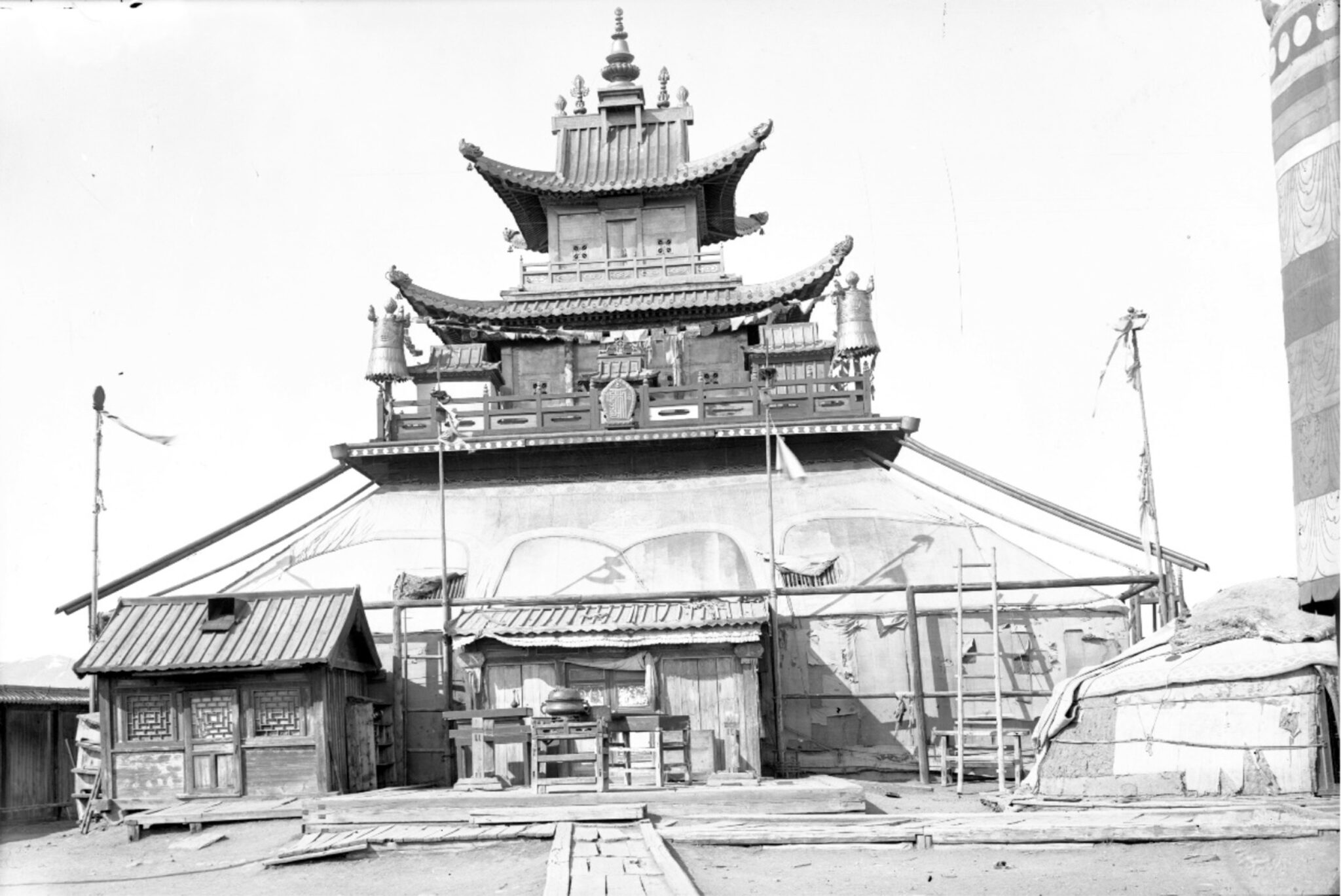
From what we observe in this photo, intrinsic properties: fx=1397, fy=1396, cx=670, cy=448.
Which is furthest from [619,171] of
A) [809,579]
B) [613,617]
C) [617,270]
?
[613,617]

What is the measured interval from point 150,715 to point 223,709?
3.80ft

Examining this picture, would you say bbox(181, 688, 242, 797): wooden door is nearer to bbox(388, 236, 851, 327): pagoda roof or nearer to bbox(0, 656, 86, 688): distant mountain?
bbox(388, 236, 851, 327): pagoda roof

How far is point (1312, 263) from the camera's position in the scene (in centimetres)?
868

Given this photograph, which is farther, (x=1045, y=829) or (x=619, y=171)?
(x=619, y=171)

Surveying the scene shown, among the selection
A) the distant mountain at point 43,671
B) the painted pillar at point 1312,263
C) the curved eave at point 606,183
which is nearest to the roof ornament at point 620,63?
the curved eave at point 606,183

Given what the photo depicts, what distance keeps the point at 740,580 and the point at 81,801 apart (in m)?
12.0

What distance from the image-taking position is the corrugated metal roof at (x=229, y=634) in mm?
20906

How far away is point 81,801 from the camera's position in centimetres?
2186

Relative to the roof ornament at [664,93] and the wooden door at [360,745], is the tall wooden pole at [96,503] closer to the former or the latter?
the wooden door at [360,745]

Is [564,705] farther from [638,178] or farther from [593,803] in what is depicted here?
[638,178]

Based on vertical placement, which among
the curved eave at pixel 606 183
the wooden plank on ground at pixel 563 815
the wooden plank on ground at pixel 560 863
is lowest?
the wooden plank on ground at pixel 563 815

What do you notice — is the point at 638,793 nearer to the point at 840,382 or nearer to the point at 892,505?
the point at 892,505

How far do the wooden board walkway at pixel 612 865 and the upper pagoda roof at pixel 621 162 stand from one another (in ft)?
70.2

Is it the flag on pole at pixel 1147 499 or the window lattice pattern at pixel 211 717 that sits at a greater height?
the flag on pole at pixel 1147 499
